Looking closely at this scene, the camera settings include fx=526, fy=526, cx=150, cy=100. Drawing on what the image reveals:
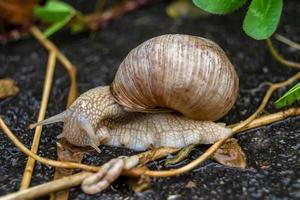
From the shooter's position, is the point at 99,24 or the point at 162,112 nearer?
the point at 162,112

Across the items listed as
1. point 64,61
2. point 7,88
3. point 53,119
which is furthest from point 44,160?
point 64,61

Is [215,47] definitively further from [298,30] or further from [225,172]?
[298,30]

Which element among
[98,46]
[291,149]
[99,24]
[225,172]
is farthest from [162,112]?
[99,24]

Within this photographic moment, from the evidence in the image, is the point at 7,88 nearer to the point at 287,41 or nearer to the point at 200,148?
the point at 200,148

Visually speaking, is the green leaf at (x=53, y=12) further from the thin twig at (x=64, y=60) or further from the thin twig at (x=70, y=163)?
the thin twig at (x=70, y=163)

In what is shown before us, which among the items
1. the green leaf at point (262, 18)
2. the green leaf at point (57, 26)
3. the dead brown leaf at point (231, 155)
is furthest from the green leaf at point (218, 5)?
the green leaf at point (57, 26)
